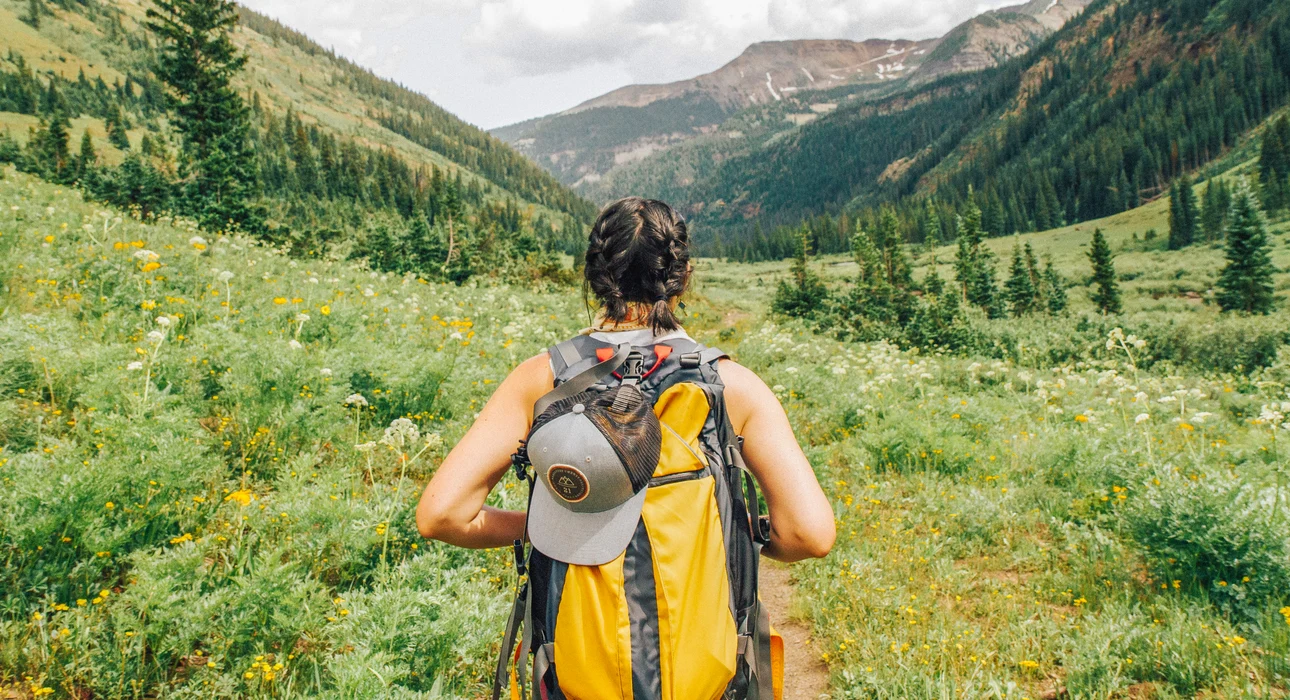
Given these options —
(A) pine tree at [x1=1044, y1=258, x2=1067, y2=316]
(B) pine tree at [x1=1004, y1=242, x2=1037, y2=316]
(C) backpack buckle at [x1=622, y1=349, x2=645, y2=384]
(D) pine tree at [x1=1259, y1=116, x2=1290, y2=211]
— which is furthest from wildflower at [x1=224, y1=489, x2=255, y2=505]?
(D) pine tree at [x1=1259, y1=116, x2=1290, y2=211]

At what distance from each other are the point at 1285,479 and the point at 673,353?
6.71m

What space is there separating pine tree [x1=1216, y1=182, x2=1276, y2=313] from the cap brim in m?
53.3

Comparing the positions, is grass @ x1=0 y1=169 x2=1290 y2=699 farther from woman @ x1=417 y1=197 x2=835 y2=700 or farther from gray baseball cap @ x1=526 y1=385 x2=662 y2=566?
gray baseball cap @ x1=526 y1=385 x2=662 y2=566

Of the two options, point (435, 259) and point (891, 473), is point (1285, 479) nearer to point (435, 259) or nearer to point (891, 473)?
point (891, 473)

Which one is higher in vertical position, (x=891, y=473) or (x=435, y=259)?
(x=435, y=259)

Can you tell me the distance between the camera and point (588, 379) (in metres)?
1.76

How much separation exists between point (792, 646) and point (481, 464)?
332 cm

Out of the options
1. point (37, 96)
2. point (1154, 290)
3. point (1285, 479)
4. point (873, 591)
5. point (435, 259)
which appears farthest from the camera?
point (37, 96)

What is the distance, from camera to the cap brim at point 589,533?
1.51 m

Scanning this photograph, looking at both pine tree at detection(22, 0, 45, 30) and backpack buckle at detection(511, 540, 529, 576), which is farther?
pine tree at detection(22, 0, 45, 30)

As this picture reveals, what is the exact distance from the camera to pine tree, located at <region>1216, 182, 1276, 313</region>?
39.4 metres

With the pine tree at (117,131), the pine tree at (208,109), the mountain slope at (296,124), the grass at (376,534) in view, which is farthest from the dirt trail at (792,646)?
the pine tree at (117,131)

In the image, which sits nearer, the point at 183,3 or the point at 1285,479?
the point at 1285,479

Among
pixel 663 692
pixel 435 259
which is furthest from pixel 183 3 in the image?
pixel 663 692
